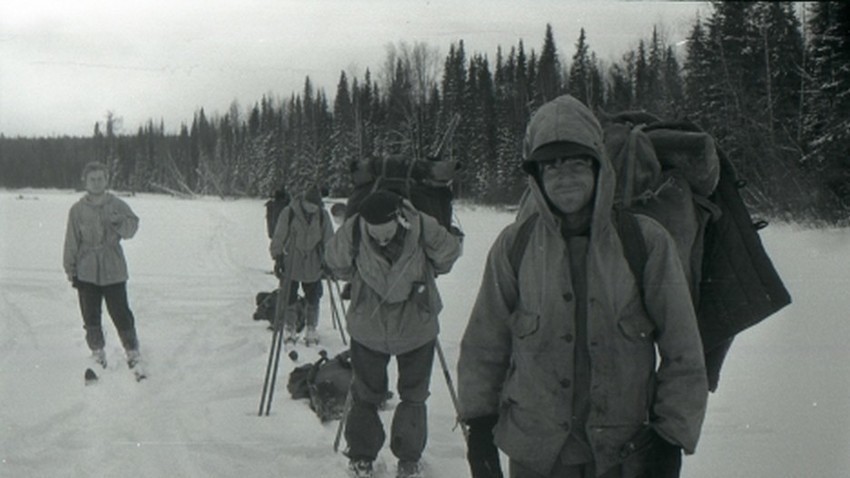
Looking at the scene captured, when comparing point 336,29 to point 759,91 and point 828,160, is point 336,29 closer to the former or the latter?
point 759,91

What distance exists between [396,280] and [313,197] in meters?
3.40

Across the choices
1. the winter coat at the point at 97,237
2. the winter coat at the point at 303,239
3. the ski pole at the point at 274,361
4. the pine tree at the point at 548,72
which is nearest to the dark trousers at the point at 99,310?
the winter coat at the point at 97,237

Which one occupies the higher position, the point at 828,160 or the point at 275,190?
the point at 828,160

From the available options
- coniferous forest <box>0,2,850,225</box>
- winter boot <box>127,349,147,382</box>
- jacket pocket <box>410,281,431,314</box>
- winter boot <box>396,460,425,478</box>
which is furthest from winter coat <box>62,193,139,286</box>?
winter boot <box>396,460,425,478</box>

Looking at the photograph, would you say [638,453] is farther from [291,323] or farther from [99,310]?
[291,323]

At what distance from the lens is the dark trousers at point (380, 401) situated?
3715 mm

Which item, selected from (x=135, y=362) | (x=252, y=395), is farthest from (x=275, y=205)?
(x=252, y=395)

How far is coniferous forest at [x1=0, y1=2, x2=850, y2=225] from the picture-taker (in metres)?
3.17

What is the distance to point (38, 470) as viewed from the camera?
146 inches

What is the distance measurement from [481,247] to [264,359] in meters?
2.91

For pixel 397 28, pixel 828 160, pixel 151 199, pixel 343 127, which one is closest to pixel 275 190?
pixel 151 199

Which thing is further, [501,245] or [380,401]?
[380,401]

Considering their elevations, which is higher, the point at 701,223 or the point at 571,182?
the point at 571,182

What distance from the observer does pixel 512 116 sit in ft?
13.1
